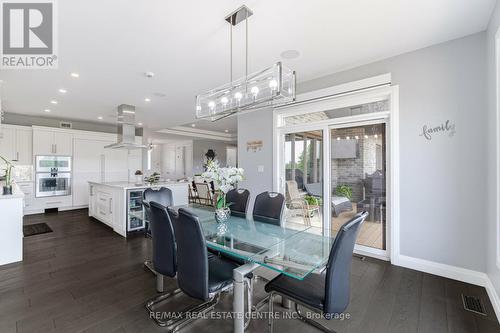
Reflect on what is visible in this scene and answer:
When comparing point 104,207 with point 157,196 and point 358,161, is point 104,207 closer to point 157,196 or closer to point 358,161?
point 157,196

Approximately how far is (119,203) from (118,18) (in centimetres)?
323

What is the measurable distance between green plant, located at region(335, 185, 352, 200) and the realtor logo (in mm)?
3998

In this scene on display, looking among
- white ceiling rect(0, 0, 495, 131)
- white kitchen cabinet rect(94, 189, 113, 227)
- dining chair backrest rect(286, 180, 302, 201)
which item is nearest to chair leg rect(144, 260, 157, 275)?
white kitchen cabinet rect(94, 189, 113, 227)

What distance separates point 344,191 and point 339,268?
2.32 meters

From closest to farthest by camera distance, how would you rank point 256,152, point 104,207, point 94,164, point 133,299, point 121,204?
point 133,299, point 121,204, point 256,152, point 104,207, point 94,164

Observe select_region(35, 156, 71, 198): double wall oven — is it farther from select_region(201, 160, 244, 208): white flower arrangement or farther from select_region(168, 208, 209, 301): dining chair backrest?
select_region(168, 208, 209, 301): dining chair backrest

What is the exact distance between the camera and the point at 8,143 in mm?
5629

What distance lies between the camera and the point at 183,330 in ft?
5.92

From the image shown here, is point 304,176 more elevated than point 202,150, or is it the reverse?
point 202,150

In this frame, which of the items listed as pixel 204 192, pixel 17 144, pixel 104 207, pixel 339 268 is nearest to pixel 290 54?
pixel 339 268

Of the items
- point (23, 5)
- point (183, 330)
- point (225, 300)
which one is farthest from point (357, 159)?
point (23, 5)

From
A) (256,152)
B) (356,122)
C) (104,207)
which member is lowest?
(104,207)

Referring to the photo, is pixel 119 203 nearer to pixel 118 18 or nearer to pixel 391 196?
pixel 118 18

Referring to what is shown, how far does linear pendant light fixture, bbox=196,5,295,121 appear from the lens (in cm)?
205
